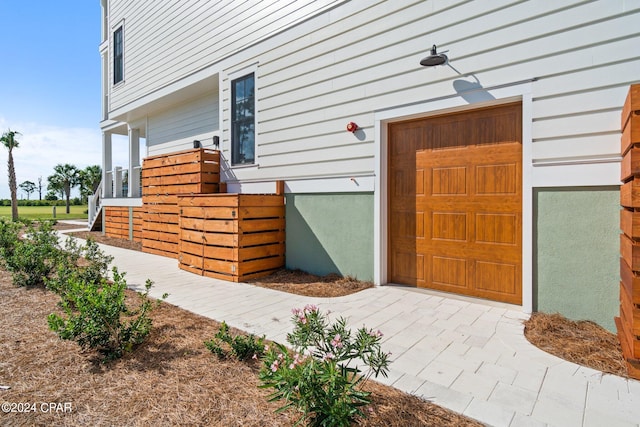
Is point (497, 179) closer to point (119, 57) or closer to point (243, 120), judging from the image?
point (243, 120)

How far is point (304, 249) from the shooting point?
590 cm

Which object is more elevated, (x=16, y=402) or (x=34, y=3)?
(x=34, y=3)

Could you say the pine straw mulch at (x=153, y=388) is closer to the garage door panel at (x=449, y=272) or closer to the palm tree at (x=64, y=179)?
the garage door panel at (x=449, y=272)

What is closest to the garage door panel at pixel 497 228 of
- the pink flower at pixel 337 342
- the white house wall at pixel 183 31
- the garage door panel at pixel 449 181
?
the garage door panel at pixel 449 181

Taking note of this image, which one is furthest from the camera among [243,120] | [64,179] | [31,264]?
[64,179]

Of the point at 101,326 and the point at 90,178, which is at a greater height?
the point at 90,178

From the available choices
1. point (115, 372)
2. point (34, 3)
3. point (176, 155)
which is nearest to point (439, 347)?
point (115, 372)

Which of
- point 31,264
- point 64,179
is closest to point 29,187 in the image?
point 64,179

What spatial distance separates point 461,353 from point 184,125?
9.48 meters

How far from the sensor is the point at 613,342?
9.50 ft

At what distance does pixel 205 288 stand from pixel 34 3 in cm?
1247

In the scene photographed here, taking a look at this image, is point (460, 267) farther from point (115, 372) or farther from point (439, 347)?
point (115, 372)

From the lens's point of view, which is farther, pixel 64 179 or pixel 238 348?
pixel 64 179

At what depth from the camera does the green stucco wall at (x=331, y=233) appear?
5.12 m
